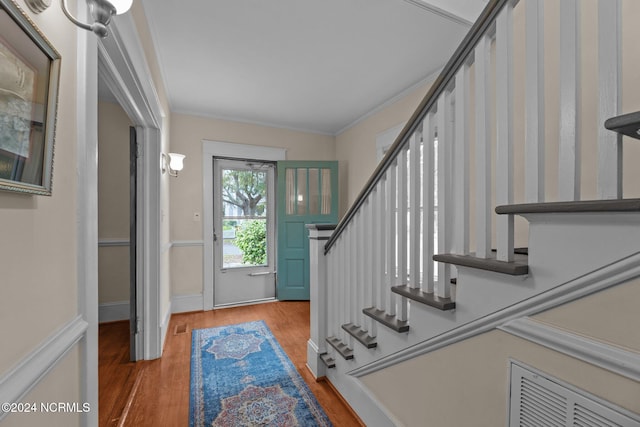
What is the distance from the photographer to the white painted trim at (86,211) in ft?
2.85

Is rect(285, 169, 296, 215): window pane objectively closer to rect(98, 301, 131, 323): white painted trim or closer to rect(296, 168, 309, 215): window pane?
rect(296, 168, 309, 215): window pane

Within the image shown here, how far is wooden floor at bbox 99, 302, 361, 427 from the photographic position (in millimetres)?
1629

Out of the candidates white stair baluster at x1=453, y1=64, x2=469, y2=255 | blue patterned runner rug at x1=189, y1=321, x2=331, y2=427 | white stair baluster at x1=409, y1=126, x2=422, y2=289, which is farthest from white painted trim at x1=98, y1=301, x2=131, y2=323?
white stair baluster at x1=453, y1=64, x2=469, y2=255

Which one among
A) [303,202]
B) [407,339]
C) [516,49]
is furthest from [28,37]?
[303,202]

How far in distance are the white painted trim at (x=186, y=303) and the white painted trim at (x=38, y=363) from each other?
2780 mm

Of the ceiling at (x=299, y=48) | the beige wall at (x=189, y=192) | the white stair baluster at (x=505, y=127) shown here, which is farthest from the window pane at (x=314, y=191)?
the white stair baluster at (x=505, y=127)

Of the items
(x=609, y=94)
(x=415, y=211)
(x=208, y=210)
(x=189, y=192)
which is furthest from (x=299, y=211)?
(x=609, y=94)

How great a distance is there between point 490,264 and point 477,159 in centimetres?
36

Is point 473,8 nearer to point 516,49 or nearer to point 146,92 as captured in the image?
point 516,49

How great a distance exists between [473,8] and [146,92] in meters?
2.34

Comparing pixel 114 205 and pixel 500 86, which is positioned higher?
pixel 500 86

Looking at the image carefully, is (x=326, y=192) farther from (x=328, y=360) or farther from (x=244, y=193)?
(x=328, y=360)

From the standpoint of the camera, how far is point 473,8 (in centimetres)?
189

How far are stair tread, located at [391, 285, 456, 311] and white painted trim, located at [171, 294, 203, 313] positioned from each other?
300 cm
